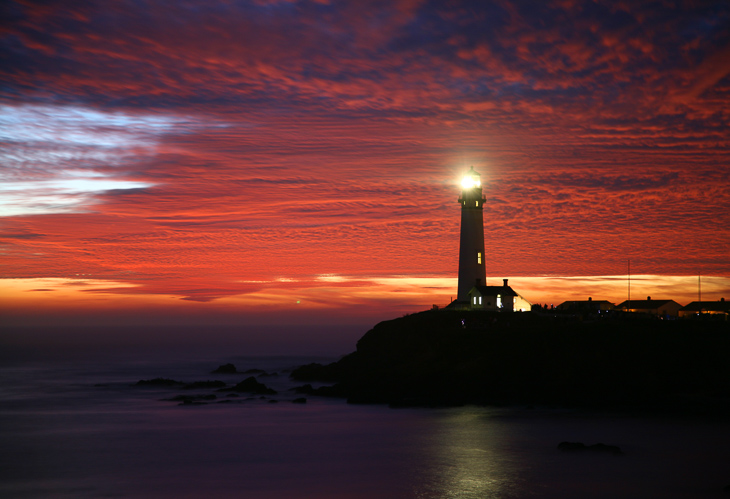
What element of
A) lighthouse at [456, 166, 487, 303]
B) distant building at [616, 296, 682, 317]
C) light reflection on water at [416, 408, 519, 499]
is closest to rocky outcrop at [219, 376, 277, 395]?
light reflection on water at [416, 408, 519, 499]

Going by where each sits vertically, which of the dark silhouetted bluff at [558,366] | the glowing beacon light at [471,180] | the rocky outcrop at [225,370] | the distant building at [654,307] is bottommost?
the rocky outcrop at [225,370]

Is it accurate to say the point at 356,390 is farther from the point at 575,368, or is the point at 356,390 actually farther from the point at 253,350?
the point at 253,350

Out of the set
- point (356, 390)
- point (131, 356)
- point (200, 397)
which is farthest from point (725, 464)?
point (131, 356)

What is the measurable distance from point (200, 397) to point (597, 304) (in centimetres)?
3918

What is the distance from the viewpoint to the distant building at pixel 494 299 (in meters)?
55.4

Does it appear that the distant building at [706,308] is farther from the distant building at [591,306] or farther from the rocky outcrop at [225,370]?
the rocky outcrop at [225,370]

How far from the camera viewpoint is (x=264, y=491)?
28219 millimetres

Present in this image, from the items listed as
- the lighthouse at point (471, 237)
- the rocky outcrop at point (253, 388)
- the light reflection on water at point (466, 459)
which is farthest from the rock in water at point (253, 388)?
the lighthouse at point (471, 237)

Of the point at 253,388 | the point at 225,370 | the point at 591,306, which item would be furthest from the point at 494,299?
the point at 225,370

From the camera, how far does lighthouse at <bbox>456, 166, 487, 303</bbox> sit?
189ft

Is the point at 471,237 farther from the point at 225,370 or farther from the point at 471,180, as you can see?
the point at 225,370

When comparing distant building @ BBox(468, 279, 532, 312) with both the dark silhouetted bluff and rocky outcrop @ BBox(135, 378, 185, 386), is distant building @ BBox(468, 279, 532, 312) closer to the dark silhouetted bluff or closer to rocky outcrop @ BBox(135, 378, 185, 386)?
the dark silhouetted bluff

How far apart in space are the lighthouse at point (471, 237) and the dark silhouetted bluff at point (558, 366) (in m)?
8.93

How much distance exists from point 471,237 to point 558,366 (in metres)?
18.8
